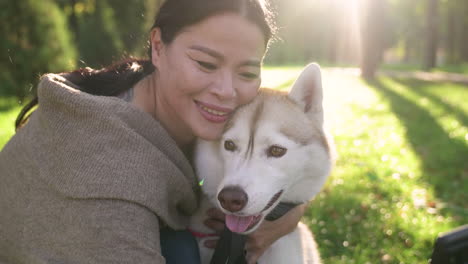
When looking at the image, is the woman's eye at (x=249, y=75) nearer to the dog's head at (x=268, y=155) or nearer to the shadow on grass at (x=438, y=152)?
the dog's head at (x=268, y=155)

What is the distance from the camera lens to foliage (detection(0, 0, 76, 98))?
29.1 ft

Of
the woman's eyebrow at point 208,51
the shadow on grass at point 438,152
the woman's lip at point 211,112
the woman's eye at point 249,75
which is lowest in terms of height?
the shadow on grass at point 438,152

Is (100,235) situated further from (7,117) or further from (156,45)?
(7,117)

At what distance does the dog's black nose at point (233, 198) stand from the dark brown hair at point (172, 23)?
89 cm

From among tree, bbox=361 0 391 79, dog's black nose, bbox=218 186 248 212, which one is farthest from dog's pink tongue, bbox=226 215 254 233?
tree, bbox=361 0 391 79

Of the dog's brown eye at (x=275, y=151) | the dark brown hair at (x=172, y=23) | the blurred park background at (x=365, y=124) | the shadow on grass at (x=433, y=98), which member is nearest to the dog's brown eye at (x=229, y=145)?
the dog's brown eye at (x=275, y=151)

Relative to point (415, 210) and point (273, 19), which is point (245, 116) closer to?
point (273, 19)

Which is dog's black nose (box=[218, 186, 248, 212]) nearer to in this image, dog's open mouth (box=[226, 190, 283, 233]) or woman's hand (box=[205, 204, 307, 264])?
dog's open mouth (box=[226, 190, 283, 233])

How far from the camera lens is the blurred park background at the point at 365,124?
3508 millimetres

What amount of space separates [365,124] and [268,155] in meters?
6.59

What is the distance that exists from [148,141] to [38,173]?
19.6 inches

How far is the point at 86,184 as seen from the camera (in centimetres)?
156

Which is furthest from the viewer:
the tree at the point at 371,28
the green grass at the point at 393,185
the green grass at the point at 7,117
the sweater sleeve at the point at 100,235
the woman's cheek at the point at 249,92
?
the tree at the point at 371,28

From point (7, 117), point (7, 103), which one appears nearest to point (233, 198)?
point (7, 117)
